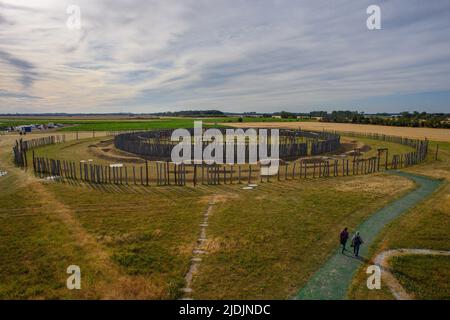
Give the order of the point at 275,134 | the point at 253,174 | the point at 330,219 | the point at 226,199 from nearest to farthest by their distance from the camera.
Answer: the point at 330,219 → the point at 226,199 → the point at 253,174 → the point at 275,134

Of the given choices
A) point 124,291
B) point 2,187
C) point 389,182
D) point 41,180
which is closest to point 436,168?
point 389,182

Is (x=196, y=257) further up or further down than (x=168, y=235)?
further down

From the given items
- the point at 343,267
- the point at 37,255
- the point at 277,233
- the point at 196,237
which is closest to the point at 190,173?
the point at 196,237

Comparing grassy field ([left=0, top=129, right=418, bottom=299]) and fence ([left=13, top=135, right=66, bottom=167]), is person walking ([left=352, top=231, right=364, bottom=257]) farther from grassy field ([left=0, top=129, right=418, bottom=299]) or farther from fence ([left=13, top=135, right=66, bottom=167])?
fence ([left=13, top=135, right=66, bottom=167])

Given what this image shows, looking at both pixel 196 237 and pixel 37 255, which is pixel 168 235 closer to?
pixel 196 237

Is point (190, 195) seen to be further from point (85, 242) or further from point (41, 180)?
point (41, 180)

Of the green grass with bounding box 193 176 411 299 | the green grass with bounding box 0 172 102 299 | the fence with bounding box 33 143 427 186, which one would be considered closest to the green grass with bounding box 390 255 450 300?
the green grass with bounding box 193 176 411 299

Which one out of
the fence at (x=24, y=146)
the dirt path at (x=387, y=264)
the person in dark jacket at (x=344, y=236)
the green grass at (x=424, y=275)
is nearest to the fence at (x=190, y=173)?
the fence at (x=24, y=146)
